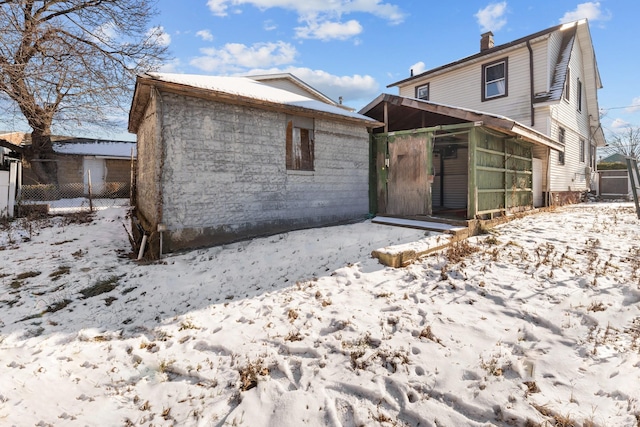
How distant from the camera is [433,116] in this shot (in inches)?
402

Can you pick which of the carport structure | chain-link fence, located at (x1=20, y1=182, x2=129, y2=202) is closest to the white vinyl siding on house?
the carport structure

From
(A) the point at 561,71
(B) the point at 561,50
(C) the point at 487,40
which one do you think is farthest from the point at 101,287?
(B) the point at 561,50

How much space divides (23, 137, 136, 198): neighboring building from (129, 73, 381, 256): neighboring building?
43.1 feet

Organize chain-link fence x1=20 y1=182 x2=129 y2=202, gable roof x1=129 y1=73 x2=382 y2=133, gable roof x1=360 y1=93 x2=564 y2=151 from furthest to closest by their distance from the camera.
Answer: chain-link fence x1=20 y1=182 x2=129 y2=202, gable roof x1=360 y1=93 x2=564 y2=151, gable roof x1=129 y1=73 x2=382 y2=133

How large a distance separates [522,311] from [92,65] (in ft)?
59.7

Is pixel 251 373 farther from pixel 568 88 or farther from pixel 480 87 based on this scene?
pixel 568 88

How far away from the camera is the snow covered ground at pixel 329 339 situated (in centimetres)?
272

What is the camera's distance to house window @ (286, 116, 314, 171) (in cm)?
855

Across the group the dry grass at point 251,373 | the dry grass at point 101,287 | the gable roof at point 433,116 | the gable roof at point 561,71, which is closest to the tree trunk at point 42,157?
the dry grass at point 101,287

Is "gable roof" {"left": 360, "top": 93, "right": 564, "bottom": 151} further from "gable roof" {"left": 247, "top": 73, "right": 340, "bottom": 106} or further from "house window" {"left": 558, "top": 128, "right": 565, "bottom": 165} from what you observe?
"gable roof" {"left": 247, "top": 73, "right": 340, "bottom": 106}

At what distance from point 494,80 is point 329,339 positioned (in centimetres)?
1611

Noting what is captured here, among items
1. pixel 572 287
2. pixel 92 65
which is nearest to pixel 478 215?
pixel 572 287

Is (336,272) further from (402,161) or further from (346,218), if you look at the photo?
(402,161)

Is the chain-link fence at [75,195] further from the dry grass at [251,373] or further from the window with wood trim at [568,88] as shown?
the window with wood trim at [568,88]
